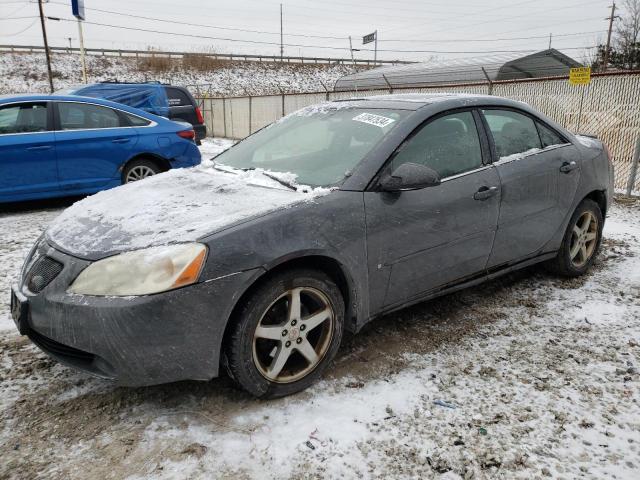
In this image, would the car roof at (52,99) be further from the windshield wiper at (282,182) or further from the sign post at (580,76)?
the sign post at (580,76)

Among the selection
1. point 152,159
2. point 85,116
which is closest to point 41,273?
point 85,116

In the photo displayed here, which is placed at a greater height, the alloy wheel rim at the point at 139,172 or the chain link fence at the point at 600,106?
the chain link fence at the point at 600,106

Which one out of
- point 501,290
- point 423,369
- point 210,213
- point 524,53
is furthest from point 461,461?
point 524,53

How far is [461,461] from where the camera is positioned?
7.04 feet

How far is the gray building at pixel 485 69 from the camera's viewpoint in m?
20.8

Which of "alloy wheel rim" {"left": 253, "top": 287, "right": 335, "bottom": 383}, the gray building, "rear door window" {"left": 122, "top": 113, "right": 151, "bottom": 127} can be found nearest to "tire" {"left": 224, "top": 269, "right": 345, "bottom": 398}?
"alloy wheel rim" {"left": 253, "top": 287, "right": 335, "bottom": 383}

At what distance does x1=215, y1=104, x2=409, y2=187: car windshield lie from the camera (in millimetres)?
2959

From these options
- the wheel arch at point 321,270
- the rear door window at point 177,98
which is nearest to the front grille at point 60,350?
the wheel arch at point 321,270

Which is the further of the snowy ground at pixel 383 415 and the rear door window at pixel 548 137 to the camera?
the rear door window at pixel 548 137

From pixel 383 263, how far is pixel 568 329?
4.99 ft

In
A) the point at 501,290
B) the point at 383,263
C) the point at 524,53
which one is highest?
the point at 524,53

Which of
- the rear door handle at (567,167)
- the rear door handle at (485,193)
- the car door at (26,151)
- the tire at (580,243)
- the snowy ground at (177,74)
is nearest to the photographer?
the rear door handle at (485,193)

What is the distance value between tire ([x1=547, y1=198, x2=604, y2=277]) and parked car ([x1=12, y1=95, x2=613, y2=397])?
245 mm

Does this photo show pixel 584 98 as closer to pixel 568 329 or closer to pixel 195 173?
pixel 568 329
